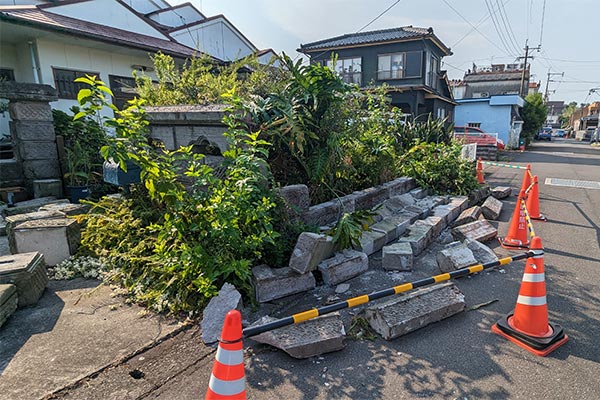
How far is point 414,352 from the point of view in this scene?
8.91 feet

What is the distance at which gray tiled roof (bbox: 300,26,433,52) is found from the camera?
21172mm

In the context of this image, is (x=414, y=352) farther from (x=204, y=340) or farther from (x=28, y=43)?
(x=28, y=43)

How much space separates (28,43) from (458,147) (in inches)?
433

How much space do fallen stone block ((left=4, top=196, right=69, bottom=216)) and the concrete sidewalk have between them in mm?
2166

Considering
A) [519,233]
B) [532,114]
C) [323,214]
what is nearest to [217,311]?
[323,214]

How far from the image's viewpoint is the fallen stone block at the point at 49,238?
394 centimetres

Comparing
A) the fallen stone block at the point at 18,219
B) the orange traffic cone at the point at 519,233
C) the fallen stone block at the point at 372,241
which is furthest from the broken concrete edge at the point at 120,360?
the orange traffic cone at the point at 519,233

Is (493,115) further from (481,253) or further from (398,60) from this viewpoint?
(481,253)

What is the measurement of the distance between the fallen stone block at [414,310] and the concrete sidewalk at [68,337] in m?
1.69

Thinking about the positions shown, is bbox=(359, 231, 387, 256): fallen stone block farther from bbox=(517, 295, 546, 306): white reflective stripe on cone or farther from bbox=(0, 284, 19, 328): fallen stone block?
bbox=(0, 284, 19, 328): fallen stone block

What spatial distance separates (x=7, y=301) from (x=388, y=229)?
4.41m

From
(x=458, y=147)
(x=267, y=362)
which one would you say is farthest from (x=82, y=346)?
(x=458, y=147)

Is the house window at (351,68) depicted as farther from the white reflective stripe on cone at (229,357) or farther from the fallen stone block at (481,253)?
the white reflective stripe on cone at (229,357)

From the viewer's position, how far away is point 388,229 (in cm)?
509
